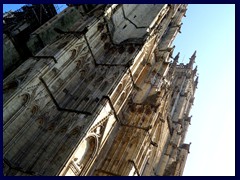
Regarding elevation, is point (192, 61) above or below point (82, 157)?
above

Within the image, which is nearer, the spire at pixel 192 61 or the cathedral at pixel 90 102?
the cathedral at pixel 90 102

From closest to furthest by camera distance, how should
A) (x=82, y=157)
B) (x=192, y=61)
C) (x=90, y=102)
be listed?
(x=82, y=157), (x=90, y=102), (x=192, y=61)

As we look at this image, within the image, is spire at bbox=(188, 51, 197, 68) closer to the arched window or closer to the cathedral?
the cathedral

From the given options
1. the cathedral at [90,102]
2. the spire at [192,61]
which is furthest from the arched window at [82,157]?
the spire at [192,61]

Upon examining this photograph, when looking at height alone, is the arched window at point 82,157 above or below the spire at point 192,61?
below

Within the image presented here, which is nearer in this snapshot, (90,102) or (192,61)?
(90,102)

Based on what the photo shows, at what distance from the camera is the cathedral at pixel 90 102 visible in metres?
14.4

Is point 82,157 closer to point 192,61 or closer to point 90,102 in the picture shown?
point 90,102

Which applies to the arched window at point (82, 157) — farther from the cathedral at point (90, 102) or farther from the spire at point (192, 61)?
the spire at point (192, 61)

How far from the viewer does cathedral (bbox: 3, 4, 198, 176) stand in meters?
14.4

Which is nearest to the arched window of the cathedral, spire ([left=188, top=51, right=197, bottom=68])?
the cathedral

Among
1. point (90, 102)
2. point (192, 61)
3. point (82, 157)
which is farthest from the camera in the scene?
point (192, 61)

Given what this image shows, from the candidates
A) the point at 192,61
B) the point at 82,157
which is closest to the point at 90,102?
the point at 82,157

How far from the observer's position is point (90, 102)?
18.2m
